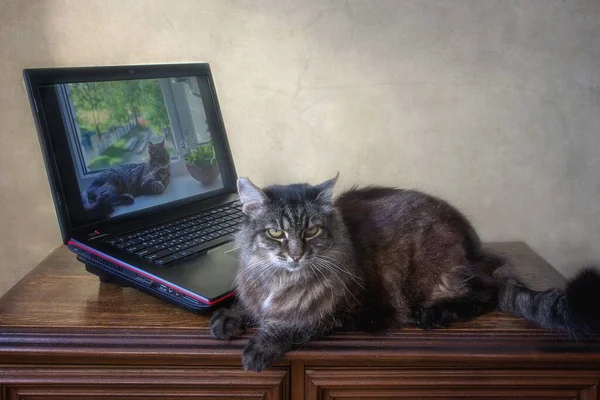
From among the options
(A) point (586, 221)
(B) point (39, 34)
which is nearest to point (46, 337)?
(B) point (39, 34)

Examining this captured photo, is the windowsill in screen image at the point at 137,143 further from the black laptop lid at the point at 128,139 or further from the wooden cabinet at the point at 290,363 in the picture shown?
the wooden cabinet at the point at 290,363

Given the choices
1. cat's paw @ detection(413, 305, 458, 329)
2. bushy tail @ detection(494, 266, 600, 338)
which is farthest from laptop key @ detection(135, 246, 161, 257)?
bushy tail @ detection(494, 266, 600, 338)

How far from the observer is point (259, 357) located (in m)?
0.92

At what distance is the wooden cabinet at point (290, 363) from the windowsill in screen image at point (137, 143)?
28cm

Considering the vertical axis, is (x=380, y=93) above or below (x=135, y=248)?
above

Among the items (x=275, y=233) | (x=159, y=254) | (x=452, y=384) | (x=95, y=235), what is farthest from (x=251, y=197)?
(x=452, y=384)

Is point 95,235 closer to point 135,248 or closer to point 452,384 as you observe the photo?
point 135,248

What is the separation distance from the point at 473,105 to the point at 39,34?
1030 millimetres

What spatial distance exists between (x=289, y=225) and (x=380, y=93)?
0.55 metres

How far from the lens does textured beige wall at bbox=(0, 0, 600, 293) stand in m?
1.35

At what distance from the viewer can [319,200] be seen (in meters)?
1.02

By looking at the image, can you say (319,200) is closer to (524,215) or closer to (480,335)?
(480,335)

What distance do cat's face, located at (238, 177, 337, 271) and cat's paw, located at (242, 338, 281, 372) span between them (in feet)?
0.46

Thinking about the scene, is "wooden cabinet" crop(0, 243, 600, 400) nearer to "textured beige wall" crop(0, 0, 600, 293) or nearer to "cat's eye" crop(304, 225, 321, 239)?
"cat's eye" crop(304, 225, 321, 239)
